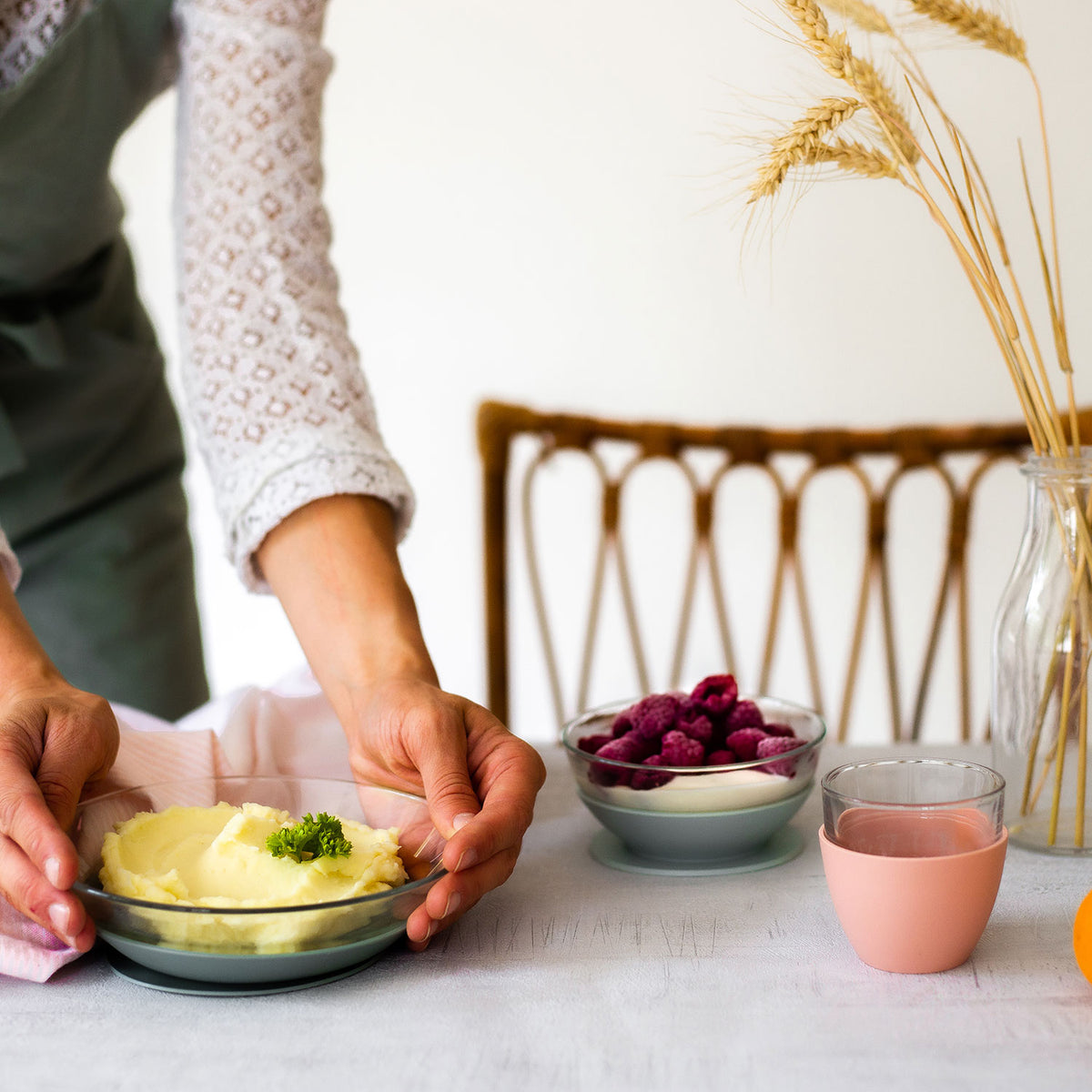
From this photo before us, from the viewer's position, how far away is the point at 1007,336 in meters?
0.69

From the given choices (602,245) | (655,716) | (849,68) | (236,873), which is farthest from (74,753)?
(602,245)

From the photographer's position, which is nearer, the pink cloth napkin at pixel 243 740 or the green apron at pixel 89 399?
the pink cloth napkin at pixel 243 740

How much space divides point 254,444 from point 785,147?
0.43 metres

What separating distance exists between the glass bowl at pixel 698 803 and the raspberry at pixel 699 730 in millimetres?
31

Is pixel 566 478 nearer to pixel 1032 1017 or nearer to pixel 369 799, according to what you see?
pixel 369 799

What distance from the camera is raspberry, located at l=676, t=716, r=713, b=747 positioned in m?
0.73

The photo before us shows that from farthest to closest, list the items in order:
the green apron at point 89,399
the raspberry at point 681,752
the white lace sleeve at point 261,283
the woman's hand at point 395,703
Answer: the green apron at point 89,399, the white lace sleeve at point 261,283, the raspberry at point 681,752, the woman's hand at point 395,703

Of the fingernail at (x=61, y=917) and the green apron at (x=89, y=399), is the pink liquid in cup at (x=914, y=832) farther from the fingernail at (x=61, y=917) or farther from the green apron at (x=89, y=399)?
the green apron at (x=89, y=399)

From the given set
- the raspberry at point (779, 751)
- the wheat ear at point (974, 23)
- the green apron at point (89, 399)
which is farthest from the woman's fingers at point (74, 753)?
the wheat ear at point (974, 23)

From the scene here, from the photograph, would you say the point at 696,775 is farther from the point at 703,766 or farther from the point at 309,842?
the point at 309,842

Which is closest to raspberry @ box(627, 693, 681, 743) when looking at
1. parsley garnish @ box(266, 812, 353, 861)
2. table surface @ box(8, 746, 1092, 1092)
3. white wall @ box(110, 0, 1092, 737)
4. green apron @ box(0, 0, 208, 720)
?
table surface @ box(8, 746, 1092, 1092)

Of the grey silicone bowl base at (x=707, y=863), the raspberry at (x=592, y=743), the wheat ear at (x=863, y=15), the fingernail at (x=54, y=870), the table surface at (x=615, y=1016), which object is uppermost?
the wheat ear at (x=863, y=15)

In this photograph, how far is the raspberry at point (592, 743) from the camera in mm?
764

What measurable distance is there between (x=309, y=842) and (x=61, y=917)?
0.38ft
